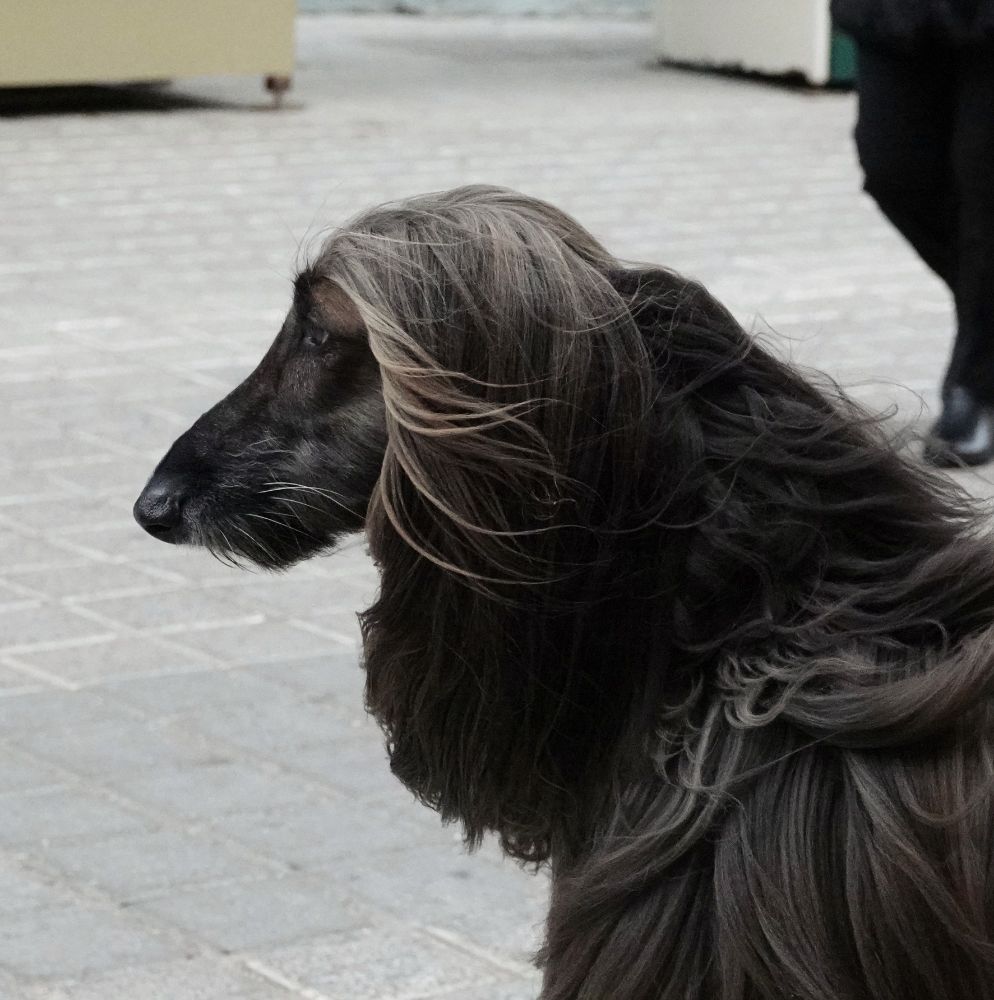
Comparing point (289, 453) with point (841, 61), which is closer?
point (289, 453)

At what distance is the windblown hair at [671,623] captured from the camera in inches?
80.4

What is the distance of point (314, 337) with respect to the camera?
2.21 m

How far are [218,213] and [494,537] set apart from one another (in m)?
6.54

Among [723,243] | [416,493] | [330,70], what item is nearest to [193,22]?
[330,70]

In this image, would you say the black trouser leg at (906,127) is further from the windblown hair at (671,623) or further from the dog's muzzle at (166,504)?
the dog's muzzle at (166,504)

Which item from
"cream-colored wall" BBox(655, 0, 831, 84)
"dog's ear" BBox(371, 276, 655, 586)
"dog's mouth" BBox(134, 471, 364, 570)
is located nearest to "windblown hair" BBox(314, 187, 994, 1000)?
"dog's ear" BBox(371, 276, 655, 586)

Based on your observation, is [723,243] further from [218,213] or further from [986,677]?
[986,677]

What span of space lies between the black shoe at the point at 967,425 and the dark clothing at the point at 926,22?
96 centimetres

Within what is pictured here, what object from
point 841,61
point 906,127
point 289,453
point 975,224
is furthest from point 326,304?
point 841,61

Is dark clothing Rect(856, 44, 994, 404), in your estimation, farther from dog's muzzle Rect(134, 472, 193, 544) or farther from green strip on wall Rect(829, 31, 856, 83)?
green strip on wall Rect(829, 31, 856, 83)

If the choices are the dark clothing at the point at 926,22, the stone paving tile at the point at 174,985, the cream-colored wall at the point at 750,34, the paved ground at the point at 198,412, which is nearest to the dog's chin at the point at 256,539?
the paved ground at the point at 198,412

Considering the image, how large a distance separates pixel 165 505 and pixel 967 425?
3.14m

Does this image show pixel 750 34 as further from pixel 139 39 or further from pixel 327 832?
pixel 327 832

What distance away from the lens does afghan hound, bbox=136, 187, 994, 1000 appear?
2.04m
